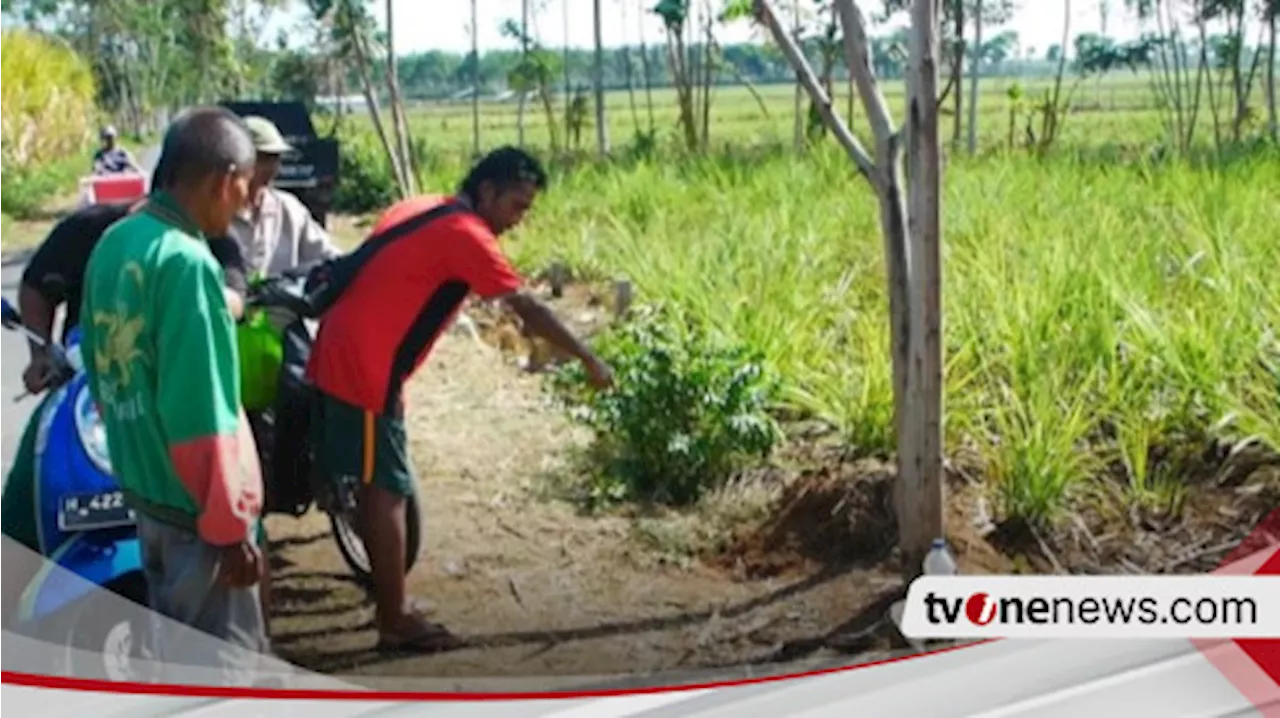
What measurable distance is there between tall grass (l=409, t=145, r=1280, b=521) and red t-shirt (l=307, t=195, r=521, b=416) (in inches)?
10.0

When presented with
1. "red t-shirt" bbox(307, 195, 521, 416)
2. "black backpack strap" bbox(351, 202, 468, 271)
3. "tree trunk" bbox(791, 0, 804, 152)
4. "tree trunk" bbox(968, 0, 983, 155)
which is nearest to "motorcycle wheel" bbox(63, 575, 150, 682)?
"red t-shirt" bbox(307, 195, 521, 416)

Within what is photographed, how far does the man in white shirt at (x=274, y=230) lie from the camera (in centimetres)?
168

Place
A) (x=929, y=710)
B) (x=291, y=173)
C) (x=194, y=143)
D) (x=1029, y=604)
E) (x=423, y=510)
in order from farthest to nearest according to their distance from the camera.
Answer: (x=929, y=710), (x=1029, y=604), (x=423, y=510), (x=291, y=173), (x=194, y=143)

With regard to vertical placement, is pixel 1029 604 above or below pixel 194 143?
below

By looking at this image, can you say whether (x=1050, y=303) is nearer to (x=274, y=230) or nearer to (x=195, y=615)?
(x=274, y=230)

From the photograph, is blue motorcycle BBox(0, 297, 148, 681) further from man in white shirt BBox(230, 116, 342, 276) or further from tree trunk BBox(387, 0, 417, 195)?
tree trunk BBox(387, 0, 417, 195)

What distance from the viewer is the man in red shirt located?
69.4 inches

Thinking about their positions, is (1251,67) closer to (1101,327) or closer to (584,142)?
(1101,327)

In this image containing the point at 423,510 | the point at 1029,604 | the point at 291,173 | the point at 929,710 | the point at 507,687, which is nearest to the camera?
the point at 291,173

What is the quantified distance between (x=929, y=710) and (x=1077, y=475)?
38cm

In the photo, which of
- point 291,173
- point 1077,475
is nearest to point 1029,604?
point 1077,475

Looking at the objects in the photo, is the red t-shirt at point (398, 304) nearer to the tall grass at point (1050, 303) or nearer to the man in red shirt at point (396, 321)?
the man in red shirt at point (396, 321)

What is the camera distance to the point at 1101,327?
2.11m

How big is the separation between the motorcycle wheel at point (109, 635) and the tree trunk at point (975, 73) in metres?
1.10
